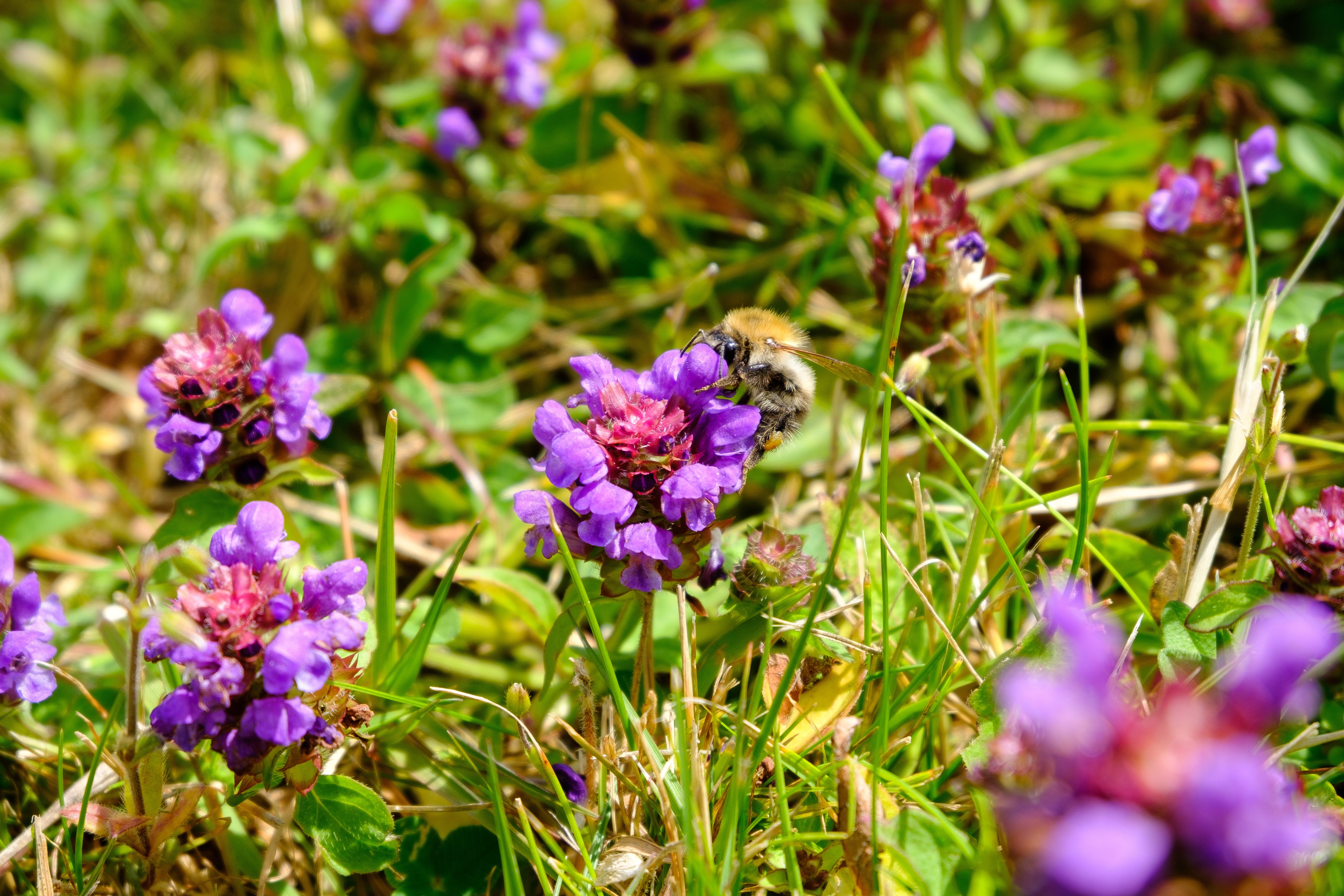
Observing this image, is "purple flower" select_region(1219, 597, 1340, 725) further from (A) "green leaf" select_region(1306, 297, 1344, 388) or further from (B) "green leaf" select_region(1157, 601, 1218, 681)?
(A) "green leaf" select_region(1306, 297, 1344, 388)

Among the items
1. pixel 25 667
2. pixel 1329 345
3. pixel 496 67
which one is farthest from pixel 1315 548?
pixel 496 67

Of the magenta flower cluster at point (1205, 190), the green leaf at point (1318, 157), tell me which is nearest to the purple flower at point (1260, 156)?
the magenta flower cluster at point (1205, 190)

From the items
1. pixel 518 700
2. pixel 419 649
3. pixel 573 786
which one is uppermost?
pixel 419 649

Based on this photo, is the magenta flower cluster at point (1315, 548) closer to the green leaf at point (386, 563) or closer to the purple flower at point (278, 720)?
the green leaf at point (386, 563)

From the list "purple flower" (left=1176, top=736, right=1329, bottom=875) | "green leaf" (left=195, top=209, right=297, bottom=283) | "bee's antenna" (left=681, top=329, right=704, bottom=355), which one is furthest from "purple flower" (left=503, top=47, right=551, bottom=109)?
"purple flower" (left=1176, top=736, right=1329, bottom=875)

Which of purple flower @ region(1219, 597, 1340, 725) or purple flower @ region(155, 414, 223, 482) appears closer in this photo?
purple flower @ region(1219, 597, 1340, 725)

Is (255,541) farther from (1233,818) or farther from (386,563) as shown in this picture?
(1233,818)
